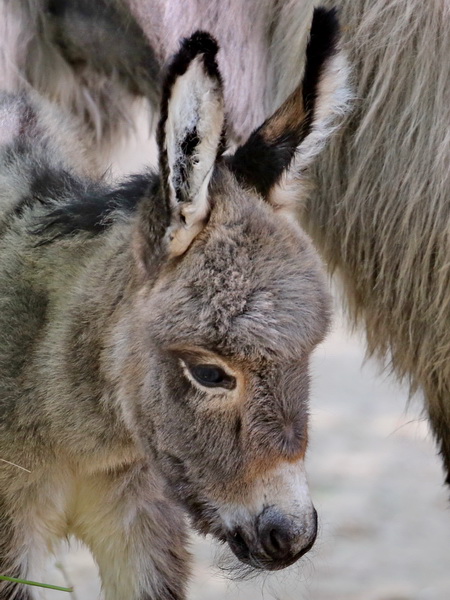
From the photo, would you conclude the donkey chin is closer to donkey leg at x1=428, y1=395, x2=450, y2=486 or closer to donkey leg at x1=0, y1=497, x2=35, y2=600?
donkey leg at x1=0, y1=497, x2=35, y2=600

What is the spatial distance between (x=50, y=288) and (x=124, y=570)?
61 centimetres

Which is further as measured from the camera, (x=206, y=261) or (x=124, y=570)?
(x=124, y=570)

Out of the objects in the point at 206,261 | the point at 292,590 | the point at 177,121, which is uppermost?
the point at 177,121

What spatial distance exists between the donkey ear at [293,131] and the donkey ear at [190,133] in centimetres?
17

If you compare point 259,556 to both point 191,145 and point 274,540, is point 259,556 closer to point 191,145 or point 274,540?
point 274,540

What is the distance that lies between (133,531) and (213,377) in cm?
62

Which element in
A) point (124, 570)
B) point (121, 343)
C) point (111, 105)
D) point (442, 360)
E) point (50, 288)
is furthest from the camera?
point (111, 105)

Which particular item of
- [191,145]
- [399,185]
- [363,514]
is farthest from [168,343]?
[363,514]

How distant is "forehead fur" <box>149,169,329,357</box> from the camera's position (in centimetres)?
193

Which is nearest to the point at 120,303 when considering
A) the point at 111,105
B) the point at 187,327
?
the point at 187,327

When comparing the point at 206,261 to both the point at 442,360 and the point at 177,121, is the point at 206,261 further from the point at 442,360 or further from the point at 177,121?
the point at 442,360

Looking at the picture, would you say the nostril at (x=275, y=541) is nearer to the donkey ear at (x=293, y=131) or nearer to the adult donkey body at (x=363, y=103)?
the donkey ear at (x=293, y=131)

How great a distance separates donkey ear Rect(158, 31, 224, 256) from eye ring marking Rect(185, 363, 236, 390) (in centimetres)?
21

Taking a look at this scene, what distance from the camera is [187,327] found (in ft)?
6.50
